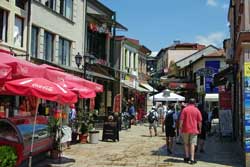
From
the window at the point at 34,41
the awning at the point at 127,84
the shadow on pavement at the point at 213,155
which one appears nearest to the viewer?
the shadow on pavement at the point at 213,155

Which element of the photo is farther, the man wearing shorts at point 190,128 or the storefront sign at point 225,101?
the storefront sign at point 225,101

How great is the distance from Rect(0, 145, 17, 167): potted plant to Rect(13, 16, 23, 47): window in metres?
11.7

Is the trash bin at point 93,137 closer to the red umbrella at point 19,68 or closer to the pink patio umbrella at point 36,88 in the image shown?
the red umbrella at point 19,68

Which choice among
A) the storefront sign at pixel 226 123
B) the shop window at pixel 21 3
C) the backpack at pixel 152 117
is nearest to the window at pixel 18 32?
the shop window at pixel 21 3

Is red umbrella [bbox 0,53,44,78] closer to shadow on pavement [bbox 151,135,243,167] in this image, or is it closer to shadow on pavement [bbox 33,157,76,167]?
shadow on pavement [bbox 33,157,76,167]

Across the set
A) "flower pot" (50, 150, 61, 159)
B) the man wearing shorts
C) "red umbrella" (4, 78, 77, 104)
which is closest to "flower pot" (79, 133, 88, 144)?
"flower pot" (50, 150, 61, 159)

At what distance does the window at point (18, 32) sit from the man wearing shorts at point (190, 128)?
32.6ft

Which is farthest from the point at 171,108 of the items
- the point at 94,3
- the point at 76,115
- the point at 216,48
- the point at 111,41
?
the point at 216,48

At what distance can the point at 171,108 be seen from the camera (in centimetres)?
1862

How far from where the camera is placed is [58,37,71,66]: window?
26.5m

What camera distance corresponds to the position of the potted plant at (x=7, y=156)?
9.35 m

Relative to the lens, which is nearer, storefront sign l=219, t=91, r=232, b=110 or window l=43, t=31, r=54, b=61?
storefront sign l=219, t=91, r=232, b=110

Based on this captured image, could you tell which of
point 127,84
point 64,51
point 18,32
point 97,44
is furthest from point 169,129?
point 127,84

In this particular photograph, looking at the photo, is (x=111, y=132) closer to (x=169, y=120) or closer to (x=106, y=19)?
(x=169, y=120)
